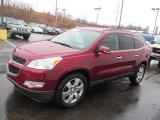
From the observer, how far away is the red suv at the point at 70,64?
13.6 ft

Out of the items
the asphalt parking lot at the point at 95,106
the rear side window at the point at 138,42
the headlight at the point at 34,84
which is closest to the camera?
the headlight at the point at 34,84

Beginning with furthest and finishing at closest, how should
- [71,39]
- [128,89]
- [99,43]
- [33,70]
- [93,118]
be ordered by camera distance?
1. [128,89]
2. [71,39]
3. [99,43]
4. [93,118]
5. [33,70]

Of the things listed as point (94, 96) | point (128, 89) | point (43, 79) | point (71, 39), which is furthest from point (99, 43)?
point (128, 89)

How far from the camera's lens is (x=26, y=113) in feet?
13.8

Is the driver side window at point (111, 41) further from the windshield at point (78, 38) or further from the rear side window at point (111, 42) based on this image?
the windshield at point (78, 38)

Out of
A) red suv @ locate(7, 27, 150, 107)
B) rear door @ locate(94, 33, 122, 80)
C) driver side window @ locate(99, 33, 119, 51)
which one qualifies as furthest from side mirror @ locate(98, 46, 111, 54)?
driver side window @ locate(99, 33, 119, 51)

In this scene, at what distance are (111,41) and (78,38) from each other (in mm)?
881

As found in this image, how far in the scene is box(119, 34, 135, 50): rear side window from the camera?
602cm

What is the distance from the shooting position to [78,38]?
5.49 meters

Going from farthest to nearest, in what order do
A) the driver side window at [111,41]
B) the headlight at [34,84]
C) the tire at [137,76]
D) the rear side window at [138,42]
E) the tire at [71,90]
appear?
1. the tire at [137,76]
2. the rear side window at [138,42]
3. the driver side window at [111,41]
4. the tire at [71,90]
5. the headlight at [34,84]

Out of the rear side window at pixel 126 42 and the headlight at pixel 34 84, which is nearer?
the headlight at pixel 34 84

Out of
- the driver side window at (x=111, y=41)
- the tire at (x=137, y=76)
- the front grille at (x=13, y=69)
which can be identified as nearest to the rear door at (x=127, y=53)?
the driver side window at (x=111, y=41)

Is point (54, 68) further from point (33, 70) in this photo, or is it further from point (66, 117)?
point (66, 117)

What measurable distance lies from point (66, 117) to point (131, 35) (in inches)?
143
